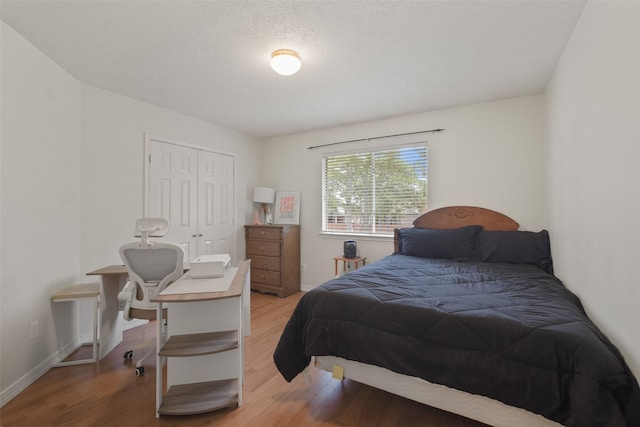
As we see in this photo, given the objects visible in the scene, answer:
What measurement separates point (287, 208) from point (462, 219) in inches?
99.3

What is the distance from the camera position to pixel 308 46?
6.94 ft

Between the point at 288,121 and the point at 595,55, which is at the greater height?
the point at 288,121

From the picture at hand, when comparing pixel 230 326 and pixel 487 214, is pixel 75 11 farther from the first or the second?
pixel 487 214

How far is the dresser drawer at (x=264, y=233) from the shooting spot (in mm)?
4160

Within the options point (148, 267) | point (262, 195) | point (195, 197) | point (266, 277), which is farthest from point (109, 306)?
point (262, 195)

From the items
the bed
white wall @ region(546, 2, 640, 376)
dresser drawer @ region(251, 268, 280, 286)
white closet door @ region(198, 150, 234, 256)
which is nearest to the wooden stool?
white closet door @ region(198, 150, 234, 256)

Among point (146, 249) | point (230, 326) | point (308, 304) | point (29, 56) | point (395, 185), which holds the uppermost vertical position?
point (29, 56)

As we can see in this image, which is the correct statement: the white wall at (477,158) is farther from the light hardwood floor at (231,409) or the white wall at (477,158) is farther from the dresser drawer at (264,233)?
the light hardwood floor at (231,409)

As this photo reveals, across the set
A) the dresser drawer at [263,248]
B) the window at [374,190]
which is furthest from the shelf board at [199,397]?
the window at [374,190]

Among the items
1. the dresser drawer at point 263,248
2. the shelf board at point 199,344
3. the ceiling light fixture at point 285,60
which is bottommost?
the shelf board at point 199,344

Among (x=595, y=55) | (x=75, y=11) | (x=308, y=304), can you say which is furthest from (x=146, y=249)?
(x=595, y=55)

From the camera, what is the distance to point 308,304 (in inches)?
73.9

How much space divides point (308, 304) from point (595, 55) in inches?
86.1

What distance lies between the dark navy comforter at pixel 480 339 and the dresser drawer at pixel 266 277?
218cm
